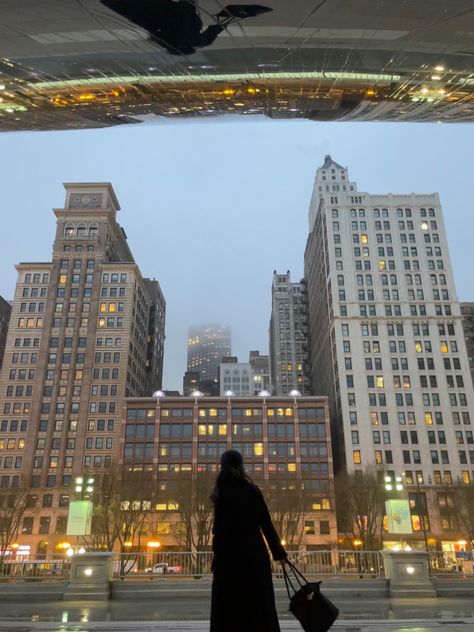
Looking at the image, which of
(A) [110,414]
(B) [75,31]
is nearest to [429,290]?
(A) [110,414]

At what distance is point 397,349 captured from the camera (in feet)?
299

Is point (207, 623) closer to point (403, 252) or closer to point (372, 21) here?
point (372, 21)

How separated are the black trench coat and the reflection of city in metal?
9.38 metres

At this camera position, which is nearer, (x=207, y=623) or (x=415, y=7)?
(x=207, y=623)

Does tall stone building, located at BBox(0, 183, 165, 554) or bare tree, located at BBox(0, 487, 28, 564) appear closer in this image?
bare tree, located at BBox(0, 487, 28, 564)

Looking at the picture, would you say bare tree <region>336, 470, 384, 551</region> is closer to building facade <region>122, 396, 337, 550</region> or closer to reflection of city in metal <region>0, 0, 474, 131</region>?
building facade <region>122, 396, 337, 550</region>

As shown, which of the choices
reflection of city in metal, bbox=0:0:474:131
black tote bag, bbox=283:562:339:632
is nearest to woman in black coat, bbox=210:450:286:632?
black tote bag, bbox=283:562:339:632

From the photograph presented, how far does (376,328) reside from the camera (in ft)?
304

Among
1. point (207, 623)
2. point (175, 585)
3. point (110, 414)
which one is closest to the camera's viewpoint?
point (207, 623)

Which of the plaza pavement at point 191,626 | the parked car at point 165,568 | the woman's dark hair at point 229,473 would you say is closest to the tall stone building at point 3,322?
the parked car at point 165,568

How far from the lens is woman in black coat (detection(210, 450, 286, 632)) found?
488 centimetres

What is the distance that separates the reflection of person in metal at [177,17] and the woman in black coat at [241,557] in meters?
8.96

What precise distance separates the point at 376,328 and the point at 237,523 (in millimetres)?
91012

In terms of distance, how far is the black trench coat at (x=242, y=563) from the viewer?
4871mm
